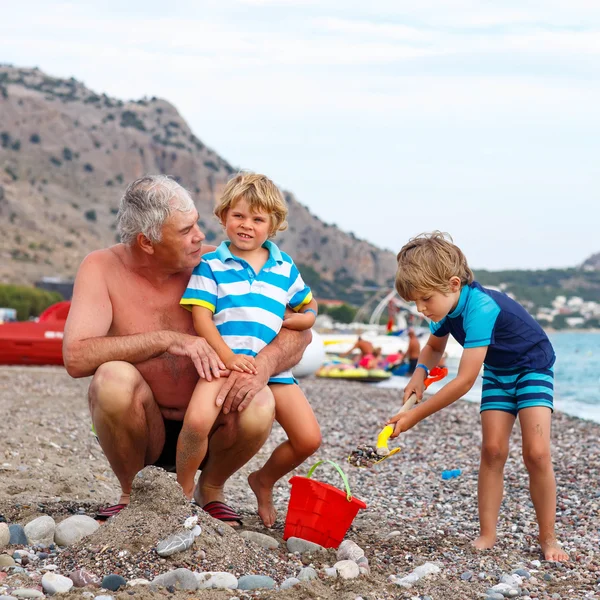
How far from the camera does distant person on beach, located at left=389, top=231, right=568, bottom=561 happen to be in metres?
4.14

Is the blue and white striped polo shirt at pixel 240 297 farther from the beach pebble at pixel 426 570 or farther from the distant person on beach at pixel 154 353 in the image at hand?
the beach pebble at pixel 426 570

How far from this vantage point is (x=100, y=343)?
402cm

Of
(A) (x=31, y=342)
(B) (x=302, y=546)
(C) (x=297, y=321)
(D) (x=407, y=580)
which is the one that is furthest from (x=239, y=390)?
(A) (x=31, y=342)

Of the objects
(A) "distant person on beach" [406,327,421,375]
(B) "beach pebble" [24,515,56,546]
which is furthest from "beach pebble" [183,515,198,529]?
(A) "distant person on beach" [406,327,421,375]

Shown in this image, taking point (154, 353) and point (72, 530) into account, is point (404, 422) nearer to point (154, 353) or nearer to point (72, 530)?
point (154, 353)

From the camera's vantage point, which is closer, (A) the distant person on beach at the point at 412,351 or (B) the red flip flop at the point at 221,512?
(B) the red flip flop at the point at 221,512

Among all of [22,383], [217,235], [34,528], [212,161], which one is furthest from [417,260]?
[212,161]

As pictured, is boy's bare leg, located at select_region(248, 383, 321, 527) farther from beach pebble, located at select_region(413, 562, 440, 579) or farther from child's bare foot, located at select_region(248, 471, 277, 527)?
beach pebble, located at select_region(413, 562, 440, 579)

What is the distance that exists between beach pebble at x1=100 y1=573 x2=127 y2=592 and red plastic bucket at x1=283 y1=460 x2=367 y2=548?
40.6 inches

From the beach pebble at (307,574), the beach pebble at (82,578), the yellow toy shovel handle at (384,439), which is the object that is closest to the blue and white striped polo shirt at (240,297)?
the yellow toy shovel handle at (384,439)

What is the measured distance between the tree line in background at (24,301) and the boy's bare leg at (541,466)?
52.1 m

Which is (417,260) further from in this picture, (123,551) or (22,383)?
(22,383)

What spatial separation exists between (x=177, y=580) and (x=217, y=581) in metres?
0.16

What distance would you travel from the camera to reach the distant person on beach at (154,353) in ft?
13.1
